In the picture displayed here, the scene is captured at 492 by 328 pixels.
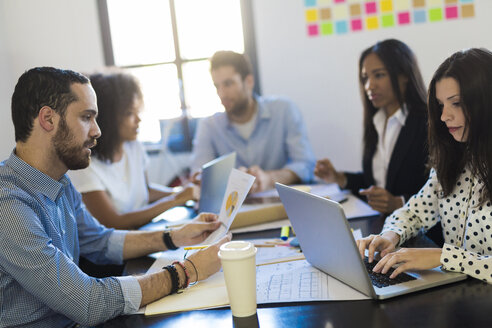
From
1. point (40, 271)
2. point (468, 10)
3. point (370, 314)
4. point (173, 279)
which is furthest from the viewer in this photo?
point (468, 10)

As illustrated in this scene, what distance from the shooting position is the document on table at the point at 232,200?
1396 mm

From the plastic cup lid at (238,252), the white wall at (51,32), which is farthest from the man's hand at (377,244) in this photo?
the white wall at (51,32)

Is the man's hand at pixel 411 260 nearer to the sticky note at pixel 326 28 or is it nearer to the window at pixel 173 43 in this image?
the sticky note at pixel 326 28

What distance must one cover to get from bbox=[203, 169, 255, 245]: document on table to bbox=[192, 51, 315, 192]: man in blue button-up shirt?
125cm

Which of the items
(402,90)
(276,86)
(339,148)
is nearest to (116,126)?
(402,90)

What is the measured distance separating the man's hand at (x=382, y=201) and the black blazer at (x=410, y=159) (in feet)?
0.95

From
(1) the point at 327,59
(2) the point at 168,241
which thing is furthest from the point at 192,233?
(1) the point at 327,59

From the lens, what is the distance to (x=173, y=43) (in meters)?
3.62

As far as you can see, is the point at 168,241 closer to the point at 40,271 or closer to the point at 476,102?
the point at 40,271

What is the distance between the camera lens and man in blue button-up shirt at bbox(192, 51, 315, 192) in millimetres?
2777

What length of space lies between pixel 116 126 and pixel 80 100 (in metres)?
0.87

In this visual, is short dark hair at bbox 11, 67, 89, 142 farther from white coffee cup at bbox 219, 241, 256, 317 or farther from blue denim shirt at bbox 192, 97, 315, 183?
blue denim shirt at bbox 192, 97, 315, 183

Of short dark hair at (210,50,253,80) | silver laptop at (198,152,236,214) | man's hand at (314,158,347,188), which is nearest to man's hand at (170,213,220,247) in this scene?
silver laptop at (198,152,236,214)

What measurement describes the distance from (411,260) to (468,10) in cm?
279
